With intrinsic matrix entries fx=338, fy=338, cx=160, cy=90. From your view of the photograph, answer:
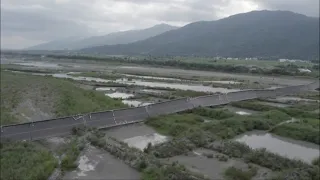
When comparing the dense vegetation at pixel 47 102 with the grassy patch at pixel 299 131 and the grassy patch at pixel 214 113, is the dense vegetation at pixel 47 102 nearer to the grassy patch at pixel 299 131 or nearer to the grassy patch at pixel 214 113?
the grassy patch at pixel 214 113

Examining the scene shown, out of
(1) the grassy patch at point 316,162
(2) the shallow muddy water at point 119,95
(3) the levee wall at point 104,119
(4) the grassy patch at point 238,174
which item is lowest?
(2) the shallow muddy water at point 119,95

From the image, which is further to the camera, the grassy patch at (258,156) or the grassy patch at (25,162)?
the grassy patch at (258,156)

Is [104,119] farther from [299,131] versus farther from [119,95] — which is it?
[119,95]

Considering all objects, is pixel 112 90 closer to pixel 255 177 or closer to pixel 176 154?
pixel 176 154

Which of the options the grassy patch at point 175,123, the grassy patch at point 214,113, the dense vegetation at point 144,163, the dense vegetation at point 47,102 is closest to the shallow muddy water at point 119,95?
the dense vegetation at point 47,102

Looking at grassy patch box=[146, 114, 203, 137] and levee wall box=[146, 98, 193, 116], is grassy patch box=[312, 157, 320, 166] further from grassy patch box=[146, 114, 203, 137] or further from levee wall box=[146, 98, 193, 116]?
levee wall box=[146, 98, 193, 116]

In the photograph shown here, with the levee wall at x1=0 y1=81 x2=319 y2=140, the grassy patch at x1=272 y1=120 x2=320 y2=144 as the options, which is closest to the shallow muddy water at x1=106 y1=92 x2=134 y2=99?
the levee wall at x1=0 y1=81 x2=319 y2=140

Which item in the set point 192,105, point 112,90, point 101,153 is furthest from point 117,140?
point 112,90
